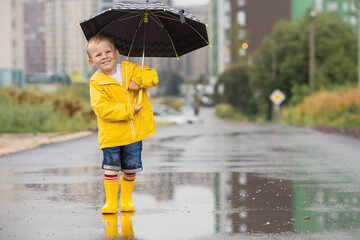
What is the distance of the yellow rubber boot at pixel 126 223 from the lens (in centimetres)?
564

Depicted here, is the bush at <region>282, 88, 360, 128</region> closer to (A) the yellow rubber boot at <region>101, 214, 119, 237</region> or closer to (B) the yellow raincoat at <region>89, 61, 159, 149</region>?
(B) the yellow raincoat at <region>89, 61, 159, 149</region>

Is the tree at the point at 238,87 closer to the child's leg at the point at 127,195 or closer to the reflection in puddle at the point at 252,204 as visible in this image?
the reflection in puddle at the point at 252,204

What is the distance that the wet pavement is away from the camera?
5711 millimetres

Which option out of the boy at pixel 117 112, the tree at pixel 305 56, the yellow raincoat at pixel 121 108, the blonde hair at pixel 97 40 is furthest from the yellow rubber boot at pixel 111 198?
the tree at pixel 305 56

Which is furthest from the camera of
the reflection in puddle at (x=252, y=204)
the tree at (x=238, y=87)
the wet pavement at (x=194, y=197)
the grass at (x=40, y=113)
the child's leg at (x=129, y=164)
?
the tree at (x=238, y=87)

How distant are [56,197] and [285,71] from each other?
53949 millimetres

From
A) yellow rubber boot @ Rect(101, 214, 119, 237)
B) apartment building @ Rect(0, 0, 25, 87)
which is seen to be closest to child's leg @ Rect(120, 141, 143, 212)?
yellow rubber boot @ Rect(101, 214, 119, 237)

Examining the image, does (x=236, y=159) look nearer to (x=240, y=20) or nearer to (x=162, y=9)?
(x=162, y=9)

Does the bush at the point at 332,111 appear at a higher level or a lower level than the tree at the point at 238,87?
lower

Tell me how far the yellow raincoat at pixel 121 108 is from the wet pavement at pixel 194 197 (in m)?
0.76

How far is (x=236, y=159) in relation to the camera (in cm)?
1271

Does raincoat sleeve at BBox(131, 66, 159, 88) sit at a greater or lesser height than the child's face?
lesser

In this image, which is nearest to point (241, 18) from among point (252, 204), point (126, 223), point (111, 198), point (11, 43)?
point (11, 43)

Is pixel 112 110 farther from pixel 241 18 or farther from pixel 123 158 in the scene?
pixel 241 18
